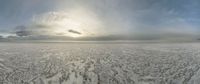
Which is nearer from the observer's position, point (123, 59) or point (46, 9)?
point (46, 9)

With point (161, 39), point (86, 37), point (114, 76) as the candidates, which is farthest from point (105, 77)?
point (161, 39)

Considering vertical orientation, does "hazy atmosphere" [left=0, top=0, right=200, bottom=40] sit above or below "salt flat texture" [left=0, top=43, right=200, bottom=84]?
above

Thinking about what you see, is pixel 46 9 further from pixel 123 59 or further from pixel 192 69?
pixel 192 69

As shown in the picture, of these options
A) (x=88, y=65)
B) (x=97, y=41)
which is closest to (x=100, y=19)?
(x=97, y=41)

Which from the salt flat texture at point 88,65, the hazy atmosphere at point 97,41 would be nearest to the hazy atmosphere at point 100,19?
the hazy atmosphere at point 97,41

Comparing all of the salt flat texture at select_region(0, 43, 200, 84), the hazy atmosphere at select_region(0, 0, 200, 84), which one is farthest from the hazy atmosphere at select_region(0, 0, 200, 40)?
the salt flat texture at select_region(0, 43, 200, 84)

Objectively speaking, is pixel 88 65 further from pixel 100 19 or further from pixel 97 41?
pixel 100 19

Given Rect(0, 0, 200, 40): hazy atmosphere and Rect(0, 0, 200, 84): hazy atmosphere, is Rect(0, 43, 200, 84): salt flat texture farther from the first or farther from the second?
Rect(0, 0, 200, 40): hazy atmosphere
